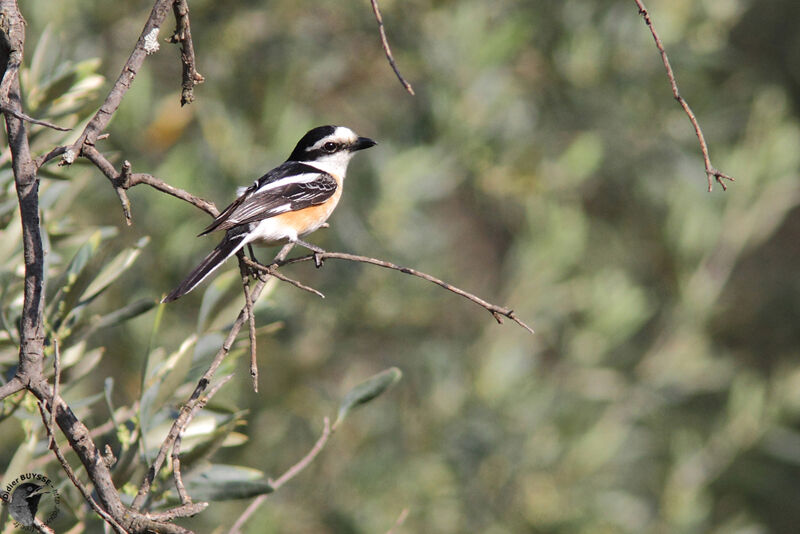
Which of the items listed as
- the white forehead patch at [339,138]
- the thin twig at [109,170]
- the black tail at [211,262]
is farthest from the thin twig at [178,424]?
the white forehead patch at [339,138]

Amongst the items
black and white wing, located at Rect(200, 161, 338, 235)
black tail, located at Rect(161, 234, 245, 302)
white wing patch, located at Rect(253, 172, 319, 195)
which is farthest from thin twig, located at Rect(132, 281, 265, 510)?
white wing patch, located at Rect(253, 172, 319, 195)

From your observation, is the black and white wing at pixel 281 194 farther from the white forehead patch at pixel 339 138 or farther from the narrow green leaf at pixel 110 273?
the narrow green leaf at pixel 110 273

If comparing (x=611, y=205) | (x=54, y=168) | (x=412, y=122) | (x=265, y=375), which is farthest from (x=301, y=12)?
(x=54, y=168)

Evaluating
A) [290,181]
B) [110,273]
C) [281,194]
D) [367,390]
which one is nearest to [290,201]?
[281,194]

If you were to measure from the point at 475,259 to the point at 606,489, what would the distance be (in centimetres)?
282

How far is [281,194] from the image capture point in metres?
3.25

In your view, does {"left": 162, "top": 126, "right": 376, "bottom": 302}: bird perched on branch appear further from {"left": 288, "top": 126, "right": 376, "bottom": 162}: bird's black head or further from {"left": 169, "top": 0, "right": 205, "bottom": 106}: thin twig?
{"left": 169, "top": 0, "right": 205, "bottom": 106}: thin twig

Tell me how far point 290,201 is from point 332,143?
0.57 metres

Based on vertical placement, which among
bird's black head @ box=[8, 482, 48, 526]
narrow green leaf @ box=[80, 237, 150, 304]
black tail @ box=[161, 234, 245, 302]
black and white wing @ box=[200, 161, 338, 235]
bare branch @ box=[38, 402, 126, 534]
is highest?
black and white wing @ box=[200, 161, 338, 235]

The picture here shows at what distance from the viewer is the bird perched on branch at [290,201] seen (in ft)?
9.23

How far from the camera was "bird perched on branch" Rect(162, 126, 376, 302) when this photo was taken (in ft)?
9.23

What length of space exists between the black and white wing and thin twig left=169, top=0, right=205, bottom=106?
2.91ft

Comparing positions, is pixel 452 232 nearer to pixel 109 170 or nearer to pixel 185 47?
pixel 185 47

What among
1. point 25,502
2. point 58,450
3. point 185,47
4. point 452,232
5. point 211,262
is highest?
point 452,232
